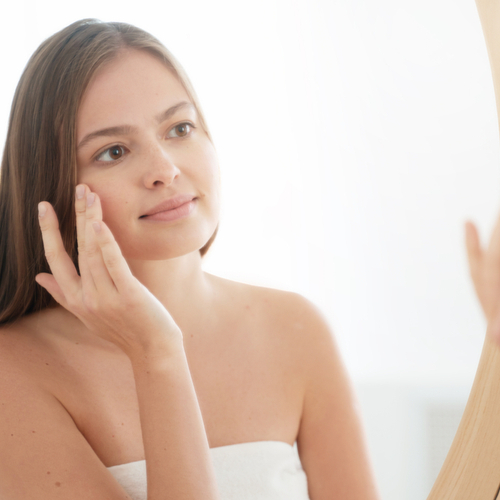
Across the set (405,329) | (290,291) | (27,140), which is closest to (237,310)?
(290,291)

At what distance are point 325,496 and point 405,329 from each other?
0.21 m

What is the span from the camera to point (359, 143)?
0.58m

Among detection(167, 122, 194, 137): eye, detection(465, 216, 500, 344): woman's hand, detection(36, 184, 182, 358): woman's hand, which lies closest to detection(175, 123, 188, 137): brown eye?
detection(167, 122, 194, 137): eye

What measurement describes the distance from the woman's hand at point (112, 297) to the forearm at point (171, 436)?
0.8 inches

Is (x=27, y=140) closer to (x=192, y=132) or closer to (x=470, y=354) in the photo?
(x=192, y=132)

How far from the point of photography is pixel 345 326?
2.08 ft

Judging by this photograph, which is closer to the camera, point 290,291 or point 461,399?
point 461,399

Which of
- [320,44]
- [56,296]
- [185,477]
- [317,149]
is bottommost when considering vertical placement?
[185,477]

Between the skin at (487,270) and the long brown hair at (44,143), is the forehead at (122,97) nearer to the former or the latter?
the long brown hair at (44,143)

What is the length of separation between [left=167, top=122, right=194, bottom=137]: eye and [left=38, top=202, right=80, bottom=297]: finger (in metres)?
0.13

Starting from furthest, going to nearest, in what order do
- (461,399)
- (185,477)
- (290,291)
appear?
(290,291)
(461,399)
(185,477)

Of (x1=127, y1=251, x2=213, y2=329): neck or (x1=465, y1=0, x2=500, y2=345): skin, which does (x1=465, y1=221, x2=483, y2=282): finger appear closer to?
(x1=465, y1=0, x2=500, y2=345): skin

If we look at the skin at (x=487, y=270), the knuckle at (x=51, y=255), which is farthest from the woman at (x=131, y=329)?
the skin at (x=487, y=270)

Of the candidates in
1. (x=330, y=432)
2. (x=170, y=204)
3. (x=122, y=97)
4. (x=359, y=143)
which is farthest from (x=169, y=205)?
(x=330, y=432)
